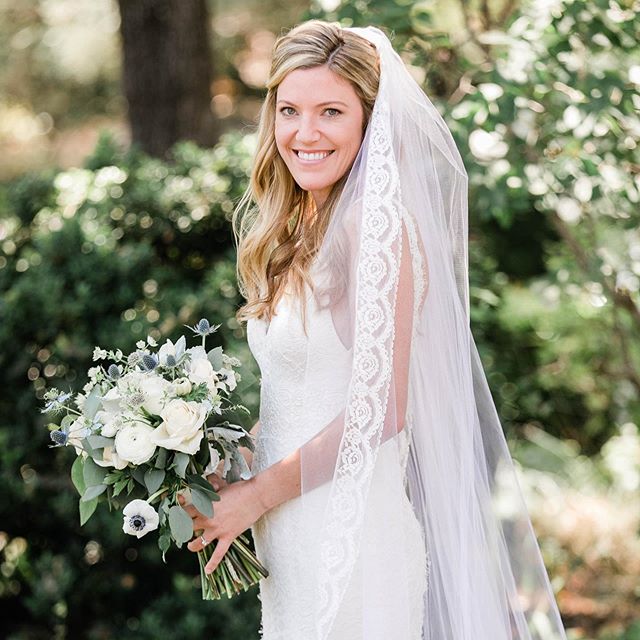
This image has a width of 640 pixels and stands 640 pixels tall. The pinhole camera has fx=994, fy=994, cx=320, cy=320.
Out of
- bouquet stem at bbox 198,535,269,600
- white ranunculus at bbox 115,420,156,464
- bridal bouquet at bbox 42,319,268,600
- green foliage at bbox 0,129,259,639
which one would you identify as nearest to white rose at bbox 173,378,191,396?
bridal bouquet at bbox 42,319,268,600

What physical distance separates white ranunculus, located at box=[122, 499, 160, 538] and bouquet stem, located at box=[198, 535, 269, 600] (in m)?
0.24

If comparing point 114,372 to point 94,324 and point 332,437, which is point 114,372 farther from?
point 94,324

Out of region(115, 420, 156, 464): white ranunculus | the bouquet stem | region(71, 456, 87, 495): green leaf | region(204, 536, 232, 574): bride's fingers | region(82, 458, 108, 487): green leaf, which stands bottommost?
the bouquet stem

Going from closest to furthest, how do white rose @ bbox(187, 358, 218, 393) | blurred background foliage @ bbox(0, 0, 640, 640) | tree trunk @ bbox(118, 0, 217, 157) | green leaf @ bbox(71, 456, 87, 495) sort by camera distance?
white rose @ bbox(187, 358, 218, 393) → green leaf @ bbox(71, 456, 87, 495) → blurred background foliage @ bbox(0, 0, 640, 640) → tree trunk @ bbox(118, 0, 217, 157)

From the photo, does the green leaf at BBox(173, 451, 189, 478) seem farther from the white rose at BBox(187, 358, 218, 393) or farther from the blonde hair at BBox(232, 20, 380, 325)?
the blonde hair at BBox(232, 20, 380, 325)

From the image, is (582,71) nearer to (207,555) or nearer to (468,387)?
(468,387)

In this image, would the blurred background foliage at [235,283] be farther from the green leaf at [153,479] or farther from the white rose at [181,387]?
the green leaf at [153,479]

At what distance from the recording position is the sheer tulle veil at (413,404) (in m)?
2.21

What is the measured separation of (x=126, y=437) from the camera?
2.24 meters

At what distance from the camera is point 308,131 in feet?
7.91

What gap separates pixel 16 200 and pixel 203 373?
250cm

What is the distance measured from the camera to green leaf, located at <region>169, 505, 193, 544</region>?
7.33ft

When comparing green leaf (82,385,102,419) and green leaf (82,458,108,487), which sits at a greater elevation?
green leaf (82,385,102,419)

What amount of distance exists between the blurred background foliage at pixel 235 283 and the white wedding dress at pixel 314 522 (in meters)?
0.93
